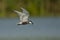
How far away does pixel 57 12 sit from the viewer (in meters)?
11.1

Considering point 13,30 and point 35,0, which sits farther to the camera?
point 35,0

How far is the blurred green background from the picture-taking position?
10672 mm

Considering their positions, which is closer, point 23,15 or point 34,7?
point 23,15

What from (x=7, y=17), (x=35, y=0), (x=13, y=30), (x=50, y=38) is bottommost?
(x=50, y=38)

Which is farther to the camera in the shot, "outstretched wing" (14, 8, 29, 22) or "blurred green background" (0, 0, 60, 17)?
"blurred green background" (0, 0, 60, 17)

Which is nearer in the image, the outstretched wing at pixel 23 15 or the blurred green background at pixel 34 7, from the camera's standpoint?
the outstretched wing at pixel 23 15

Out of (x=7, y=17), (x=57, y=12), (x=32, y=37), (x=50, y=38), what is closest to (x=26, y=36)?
(x=32, y=37)

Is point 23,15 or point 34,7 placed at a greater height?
point 34,7

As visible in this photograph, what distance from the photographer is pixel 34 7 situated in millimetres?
10883

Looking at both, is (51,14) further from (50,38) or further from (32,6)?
(50,38)

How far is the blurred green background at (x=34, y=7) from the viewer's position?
35.0 ft

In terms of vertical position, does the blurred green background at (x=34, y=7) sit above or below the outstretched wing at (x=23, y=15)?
above

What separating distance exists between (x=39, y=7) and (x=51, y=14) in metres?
0.55

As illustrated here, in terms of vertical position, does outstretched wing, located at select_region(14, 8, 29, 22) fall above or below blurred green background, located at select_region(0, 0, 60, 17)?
below
